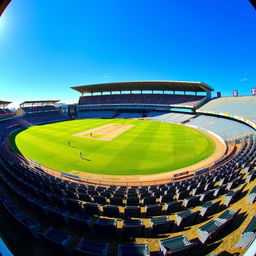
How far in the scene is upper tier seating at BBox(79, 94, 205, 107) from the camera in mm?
→ 66000

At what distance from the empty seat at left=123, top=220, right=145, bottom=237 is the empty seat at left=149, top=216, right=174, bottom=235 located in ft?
1.53

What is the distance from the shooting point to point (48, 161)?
22016mm

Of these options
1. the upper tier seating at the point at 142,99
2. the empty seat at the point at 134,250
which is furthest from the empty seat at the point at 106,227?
the upper tier seating at the point at 142,99

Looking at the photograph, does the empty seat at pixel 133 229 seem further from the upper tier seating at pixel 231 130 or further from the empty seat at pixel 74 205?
the upper tier seating at pixel 231 130

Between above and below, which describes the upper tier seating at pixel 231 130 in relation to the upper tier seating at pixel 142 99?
below

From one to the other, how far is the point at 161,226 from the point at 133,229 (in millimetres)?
1217

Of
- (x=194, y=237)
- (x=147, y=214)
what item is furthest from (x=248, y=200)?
(x=147, y=214)

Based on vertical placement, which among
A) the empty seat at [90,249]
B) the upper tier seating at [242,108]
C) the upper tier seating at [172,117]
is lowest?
the empty seat at [90,249]

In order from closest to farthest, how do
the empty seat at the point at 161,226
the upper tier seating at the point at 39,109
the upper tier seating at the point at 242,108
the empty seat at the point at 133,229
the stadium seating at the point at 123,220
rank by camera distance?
1. the stadium seating at the point at 123,220
2. the empty seat at the point at 133,229
3. the empty seat at the point at 161,226
4. the upper tier seating at the point at 242,108
5. the upper tier seating at the point at 39,109

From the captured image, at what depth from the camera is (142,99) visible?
78.9 metres

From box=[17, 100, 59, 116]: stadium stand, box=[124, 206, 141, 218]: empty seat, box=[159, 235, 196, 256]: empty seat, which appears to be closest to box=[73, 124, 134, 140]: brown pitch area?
box=[124, 206, 141, 218]: empty seat

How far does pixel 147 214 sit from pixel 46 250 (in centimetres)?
484

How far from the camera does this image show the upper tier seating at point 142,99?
217 feet

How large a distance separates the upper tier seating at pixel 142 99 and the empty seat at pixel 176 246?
202 feet
